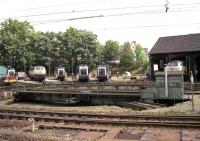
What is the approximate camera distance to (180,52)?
5400cm

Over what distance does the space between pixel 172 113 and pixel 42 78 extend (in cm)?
4501

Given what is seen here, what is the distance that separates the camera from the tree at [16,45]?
8025cm

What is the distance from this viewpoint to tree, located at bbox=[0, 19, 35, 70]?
80250mm

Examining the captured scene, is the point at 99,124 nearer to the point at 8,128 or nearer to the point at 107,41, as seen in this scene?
the point at 8,128

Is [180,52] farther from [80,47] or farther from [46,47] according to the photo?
[46,47]

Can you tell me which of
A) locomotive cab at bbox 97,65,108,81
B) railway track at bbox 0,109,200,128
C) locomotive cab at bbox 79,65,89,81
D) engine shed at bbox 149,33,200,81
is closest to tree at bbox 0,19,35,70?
locomotive cab at bbox 79,65,89,81

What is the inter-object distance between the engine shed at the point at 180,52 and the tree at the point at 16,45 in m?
32.1

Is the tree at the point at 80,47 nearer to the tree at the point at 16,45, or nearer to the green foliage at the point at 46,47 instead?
the green foliage at the point at 46,47

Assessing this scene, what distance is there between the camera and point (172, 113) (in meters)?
20.1

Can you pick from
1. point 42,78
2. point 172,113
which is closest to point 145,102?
point 172,113

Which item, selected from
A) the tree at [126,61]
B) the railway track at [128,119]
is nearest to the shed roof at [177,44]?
the railway track at [128,119]

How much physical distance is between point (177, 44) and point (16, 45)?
3891 cm

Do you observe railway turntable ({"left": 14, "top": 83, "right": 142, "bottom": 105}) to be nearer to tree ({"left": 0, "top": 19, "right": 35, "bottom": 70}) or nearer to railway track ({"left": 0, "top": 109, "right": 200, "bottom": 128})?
railway track ({"left": 0, "top": 109, "right": 200, "bottom": 128})

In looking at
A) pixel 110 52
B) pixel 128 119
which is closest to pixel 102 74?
pixel 128 119
